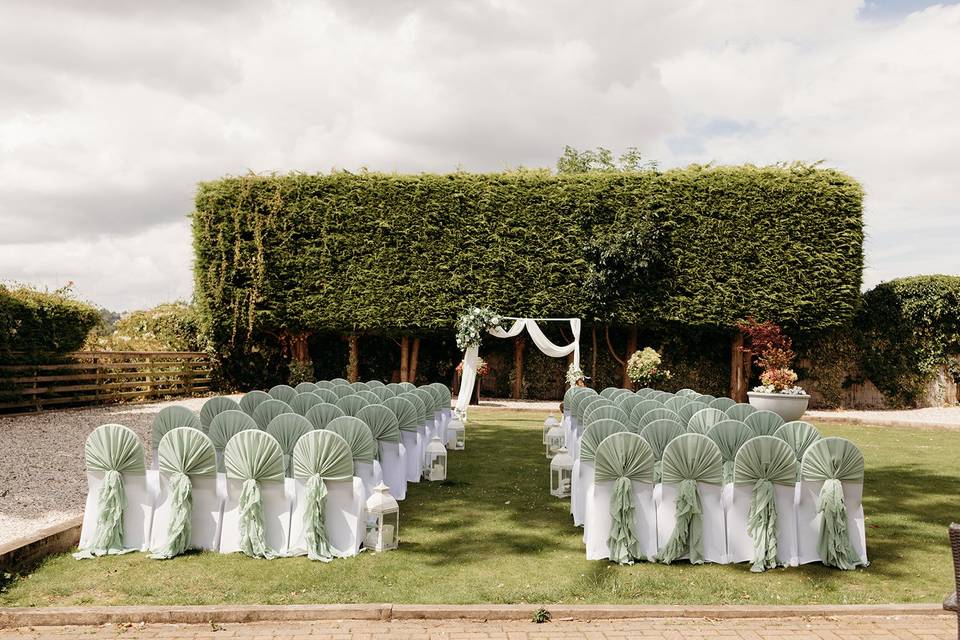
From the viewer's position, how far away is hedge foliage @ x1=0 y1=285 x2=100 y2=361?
14281 millimetres

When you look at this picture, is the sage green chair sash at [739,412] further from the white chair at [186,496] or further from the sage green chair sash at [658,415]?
the white chair at [186,496]

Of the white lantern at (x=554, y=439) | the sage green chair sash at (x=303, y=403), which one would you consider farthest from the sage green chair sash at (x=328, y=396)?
the white lantern at (x=554, y=439)

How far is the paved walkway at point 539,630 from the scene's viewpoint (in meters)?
4.20

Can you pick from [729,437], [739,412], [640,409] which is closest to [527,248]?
[640,409]

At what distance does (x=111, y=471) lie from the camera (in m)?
5.76

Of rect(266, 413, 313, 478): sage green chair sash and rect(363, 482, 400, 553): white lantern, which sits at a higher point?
rect(266, 413, 313, 478): sage green chair sash

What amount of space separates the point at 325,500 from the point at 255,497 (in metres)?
0.53

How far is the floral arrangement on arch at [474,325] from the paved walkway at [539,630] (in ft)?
46.0

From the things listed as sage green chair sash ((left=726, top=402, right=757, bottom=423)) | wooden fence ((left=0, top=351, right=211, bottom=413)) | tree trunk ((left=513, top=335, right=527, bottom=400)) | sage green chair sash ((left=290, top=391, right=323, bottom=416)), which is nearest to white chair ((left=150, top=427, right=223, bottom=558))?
sage green chair sash ((left=290, top=391, right=323, bottom=416))

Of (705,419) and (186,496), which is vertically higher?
(705,419)

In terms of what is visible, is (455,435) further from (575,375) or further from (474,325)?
(575,375)

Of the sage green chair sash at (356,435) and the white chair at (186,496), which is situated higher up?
the sage green chair sash at (356,435)

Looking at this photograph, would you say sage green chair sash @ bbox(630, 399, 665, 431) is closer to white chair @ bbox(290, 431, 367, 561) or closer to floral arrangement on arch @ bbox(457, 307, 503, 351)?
white chair @ bbox(290, 431, 367, 561)

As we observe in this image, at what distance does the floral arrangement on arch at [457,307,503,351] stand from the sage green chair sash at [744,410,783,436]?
36.4 feet
